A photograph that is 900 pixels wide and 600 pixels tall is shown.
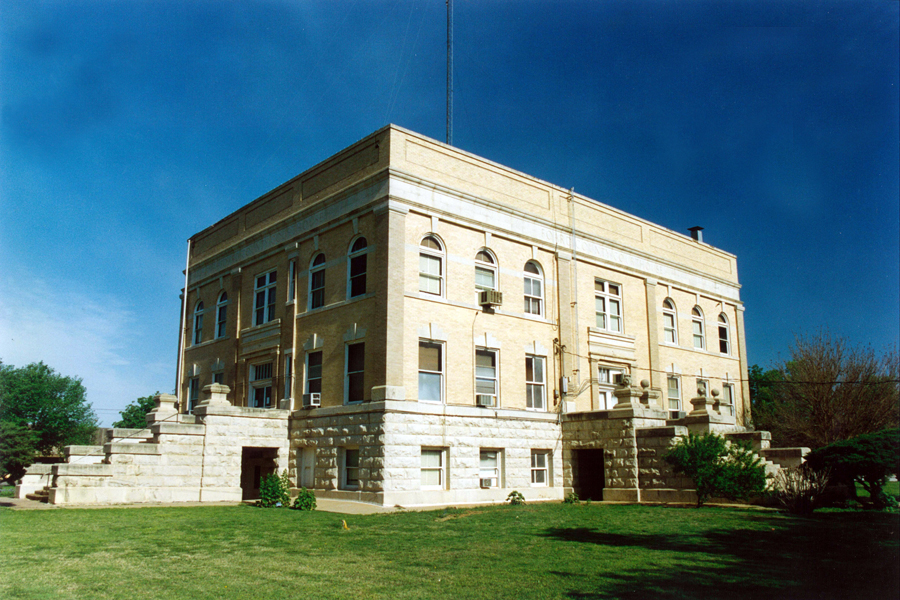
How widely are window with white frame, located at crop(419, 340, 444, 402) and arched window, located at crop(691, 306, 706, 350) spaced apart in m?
15.9

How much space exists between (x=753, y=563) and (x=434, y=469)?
13.3 metres

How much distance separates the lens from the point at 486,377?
24.6m

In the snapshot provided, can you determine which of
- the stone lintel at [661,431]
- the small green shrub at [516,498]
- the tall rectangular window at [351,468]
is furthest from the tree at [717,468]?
the tall rectangular window at [351,468]

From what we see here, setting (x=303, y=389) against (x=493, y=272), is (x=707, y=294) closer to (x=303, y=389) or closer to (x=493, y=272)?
(x=493, y=272)

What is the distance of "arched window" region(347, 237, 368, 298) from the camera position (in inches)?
940

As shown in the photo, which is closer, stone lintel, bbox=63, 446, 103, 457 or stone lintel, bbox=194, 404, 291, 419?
stone lintel, bbox=63, 446, 103, 457

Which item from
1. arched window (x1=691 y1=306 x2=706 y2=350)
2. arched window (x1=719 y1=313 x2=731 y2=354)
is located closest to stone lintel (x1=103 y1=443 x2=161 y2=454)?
arched window (x1=691 y1=306 x2=706 y2=350)

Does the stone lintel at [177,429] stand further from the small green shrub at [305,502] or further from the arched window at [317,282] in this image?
the arched window at [317,282]

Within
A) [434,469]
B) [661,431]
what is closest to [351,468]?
[434,469]

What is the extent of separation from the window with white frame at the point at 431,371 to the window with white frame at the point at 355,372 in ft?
6.11

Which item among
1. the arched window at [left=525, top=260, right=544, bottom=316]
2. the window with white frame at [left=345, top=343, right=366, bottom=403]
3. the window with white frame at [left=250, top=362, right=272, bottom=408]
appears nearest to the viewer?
the window with white frame at [left=345, top=343, right=366, bottom=403]

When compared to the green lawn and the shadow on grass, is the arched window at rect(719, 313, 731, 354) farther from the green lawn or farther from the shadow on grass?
the shadow on grass

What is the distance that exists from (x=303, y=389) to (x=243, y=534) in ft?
38.7

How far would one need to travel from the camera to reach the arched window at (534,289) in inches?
1049
